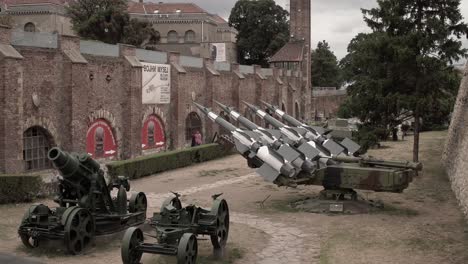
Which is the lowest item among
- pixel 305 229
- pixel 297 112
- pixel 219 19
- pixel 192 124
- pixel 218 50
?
pixel 305 229

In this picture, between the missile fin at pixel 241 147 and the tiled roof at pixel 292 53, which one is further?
the tiled roof at pixel 292 53

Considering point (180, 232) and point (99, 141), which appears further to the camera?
point (99, 141)

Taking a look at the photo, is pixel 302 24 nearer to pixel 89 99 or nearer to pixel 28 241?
pixel 89 99

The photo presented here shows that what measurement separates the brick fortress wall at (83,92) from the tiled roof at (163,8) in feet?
139

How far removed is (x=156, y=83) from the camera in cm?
3019

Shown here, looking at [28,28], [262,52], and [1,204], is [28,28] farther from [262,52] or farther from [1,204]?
[1,204]

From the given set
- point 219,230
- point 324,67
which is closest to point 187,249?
point 219,230

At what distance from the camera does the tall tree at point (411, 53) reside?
23359 mm

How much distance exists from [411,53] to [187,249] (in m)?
15.9

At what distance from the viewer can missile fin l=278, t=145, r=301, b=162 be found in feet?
56.2

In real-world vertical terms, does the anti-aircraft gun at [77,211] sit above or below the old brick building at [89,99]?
below

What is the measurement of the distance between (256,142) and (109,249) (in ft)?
Result: 22.5

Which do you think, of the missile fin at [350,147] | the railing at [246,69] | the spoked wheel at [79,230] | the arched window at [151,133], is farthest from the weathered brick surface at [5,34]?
the railing at [246,69]

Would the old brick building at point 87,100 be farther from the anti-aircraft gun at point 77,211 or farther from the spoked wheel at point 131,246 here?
the spoked wheel at point 131,246
